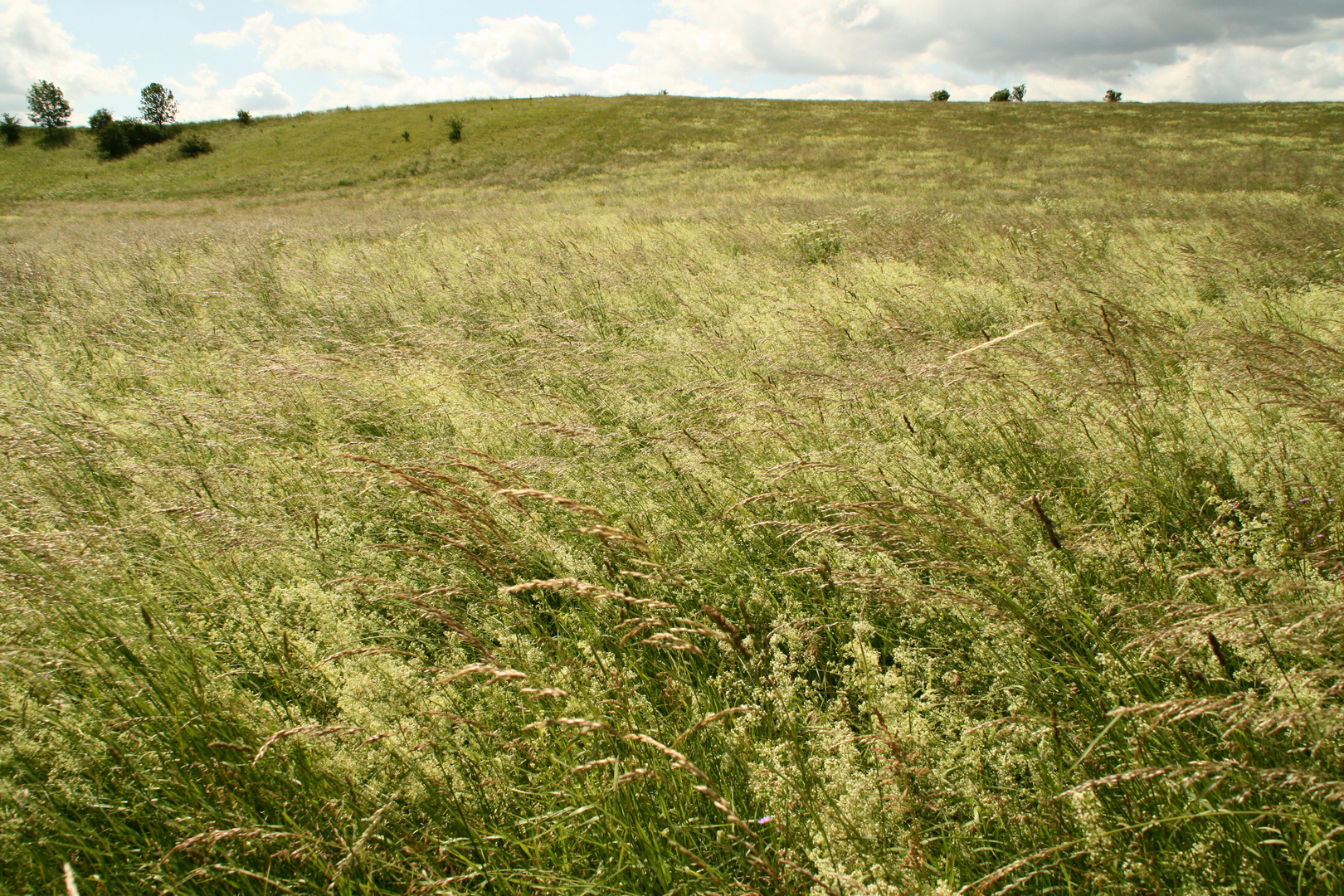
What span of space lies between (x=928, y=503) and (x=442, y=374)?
313cm

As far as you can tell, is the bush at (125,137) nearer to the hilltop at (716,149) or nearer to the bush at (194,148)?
the hilltop at (716,149)

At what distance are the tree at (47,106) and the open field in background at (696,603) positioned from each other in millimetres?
73194

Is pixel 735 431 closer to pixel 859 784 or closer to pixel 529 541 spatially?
pixel 529 541

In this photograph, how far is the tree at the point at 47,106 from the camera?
52.8 m

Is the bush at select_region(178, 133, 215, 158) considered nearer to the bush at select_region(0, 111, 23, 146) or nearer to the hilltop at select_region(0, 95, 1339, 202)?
the hilltop at select_region(0, 95, 1339, 202)

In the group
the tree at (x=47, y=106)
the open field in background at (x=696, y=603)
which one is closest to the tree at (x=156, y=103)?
the tree at (x=47, y=106)

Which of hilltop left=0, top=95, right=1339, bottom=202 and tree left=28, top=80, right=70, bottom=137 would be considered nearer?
hilltop left=0, top=95, right=1339, bottom=202

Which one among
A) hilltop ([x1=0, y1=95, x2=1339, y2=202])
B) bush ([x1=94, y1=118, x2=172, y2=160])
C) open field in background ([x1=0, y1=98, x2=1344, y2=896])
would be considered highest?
bush ([x1=94, y1=118, x2=172, y2=160])

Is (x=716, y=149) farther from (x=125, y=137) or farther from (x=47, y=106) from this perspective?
(x=47, y=106)

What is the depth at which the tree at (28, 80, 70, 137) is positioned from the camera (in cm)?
5278

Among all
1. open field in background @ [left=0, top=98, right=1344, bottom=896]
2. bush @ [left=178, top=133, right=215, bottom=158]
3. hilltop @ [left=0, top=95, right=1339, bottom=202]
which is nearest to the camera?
open field in background @ [left=0, top=98, right=1344, bottom=896]

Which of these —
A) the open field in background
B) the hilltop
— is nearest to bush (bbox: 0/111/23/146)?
the hilltop

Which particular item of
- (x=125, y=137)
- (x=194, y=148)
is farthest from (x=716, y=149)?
(x=125, y=137)

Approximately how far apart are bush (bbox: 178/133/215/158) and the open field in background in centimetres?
4951
